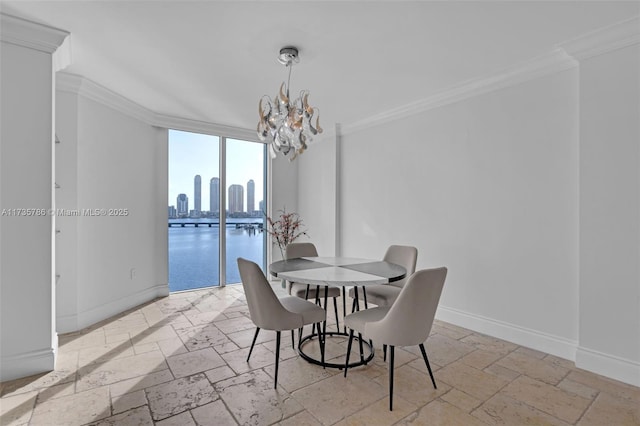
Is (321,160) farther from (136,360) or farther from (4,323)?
(4,323)

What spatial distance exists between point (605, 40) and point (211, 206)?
495 cm

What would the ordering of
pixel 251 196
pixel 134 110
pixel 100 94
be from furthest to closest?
pixel 251 196, pixel 134 110, pixel 100 94

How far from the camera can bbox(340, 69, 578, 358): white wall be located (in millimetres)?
2840

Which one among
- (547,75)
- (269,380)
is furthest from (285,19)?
(269,380)

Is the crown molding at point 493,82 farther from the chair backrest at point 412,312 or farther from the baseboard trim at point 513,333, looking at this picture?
the baseboard trim at point 513,333

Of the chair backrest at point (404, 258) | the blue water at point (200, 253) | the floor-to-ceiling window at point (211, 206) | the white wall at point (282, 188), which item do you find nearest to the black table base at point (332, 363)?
the chair backrest at point (404, 258)

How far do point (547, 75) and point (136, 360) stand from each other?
14.2 ft

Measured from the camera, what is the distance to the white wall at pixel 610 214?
94.0 inches

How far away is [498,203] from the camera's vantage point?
3.27 metres

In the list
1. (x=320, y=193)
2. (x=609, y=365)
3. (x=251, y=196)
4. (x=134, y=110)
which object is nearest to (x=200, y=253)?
(x=251, y=196)

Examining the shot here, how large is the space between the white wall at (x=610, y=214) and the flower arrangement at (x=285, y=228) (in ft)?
12.6

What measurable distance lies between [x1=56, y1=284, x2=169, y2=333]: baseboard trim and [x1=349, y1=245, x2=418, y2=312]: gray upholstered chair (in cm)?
284

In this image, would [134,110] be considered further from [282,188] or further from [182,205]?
[282,188]

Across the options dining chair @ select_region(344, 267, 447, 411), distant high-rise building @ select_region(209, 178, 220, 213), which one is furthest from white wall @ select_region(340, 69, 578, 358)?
distant high-rise building @ select_region(209, 178, 220, 213)
